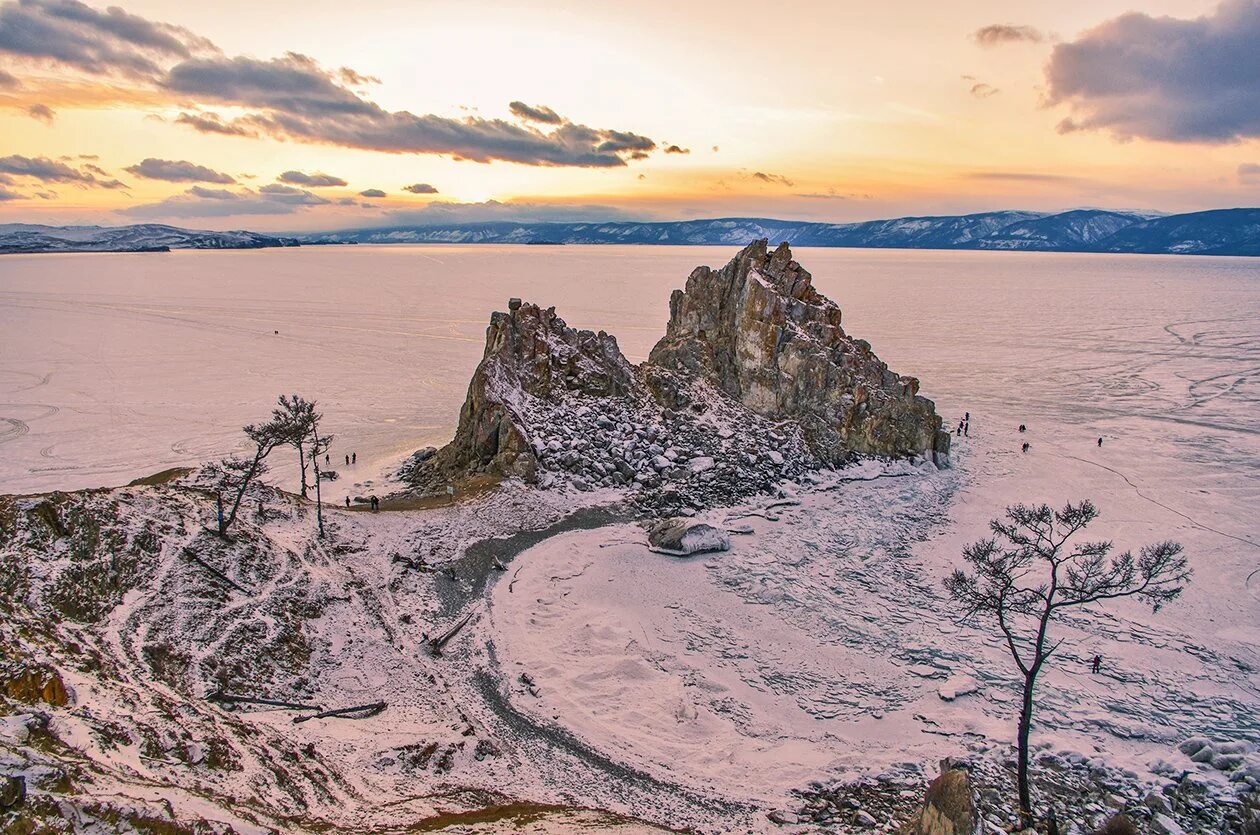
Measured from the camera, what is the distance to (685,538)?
35.3 m

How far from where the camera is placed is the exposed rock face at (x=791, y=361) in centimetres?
4931

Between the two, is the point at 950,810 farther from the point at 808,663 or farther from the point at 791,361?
the point at 791,361

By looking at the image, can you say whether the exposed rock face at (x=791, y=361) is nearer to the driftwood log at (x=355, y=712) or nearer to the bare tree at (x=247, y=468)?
the bare tree at (x=247, y=468)

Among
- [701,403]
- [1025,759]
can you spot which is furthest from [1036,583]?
[701,403]

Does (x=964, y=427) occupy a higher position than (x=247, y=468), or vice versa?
(x=247, y=468)

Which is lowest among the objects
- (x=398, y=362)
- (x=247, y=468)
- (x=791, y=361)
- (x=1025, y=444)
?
(x=1025, y=444)

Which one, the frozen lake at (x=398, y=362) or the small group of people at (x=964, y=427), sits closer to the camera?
the frozen lake at (x=398, y=362)

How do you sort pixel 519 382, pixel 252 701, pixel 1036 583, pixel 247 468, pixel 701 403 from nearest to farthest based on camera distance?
pixel 252 701, pixel 1036 583, pixel 247 468, pixel 519 382, pixel 701 403

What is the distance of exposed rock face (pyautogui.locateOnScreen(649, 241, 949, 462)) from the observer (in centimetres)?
4931

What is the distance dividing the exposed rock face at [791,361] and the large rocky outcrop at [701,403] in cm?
11

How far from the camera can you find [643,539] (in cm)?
3675

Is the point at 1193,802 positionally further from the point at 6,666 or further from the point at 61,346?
the point at 61,346

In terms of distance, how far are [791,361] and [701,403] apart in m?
7.50

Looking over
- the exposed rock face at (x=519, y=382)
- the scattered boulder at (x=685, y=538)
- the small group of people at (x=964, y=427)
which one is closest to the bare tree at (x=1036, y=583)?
the scattered boulder at (x=685, y=538)
